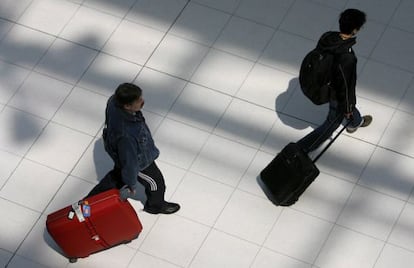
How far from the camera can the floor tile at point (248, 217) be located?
6680 mm

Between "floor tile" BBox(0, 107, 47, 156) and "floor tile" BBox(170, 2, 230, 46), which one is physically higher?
"floor tile" BBox(170, 2, 230, 46)

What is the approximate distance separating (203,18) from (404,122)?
87.3 inches

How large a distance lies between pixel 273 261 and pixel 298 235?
1.04 ft

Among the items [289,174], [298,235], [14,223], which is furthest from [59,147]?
[298,235]

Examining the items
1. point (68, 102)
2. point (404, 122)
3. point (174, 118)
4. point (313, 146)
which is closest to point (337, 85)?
point (313, 146)

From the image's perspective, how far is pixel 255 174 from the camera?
23.0 feet

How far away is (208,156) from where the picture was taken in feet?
23.4

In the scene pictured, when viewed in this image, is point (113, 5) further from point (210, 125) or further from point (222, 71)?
point (210, 125)

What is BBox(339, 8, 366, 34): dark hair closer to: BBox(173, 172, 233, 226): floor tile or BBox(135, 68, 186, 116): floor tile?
BBox(173, 172, 233, 226): floor tile

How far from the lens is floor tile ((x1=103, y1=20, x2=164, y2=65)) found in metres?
7.84

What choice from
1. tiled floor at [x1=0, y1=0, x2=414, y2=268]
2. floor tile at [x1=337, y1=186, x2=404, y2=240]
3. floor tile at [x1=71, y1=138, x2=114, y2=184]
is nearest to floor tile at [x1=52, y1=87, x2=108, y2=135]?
tiled floor at [x1=0, y1=0, x2=414, y2=268]

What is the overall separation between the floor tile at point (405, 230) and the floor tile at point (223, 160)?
4.45ft

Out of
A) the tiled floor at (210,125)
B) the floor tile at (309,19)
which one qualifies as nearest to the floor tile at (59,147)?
the tiled floor at (210,125)

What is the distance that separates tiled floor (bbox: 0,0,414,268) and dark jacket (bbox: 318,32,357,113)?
2.90ft
